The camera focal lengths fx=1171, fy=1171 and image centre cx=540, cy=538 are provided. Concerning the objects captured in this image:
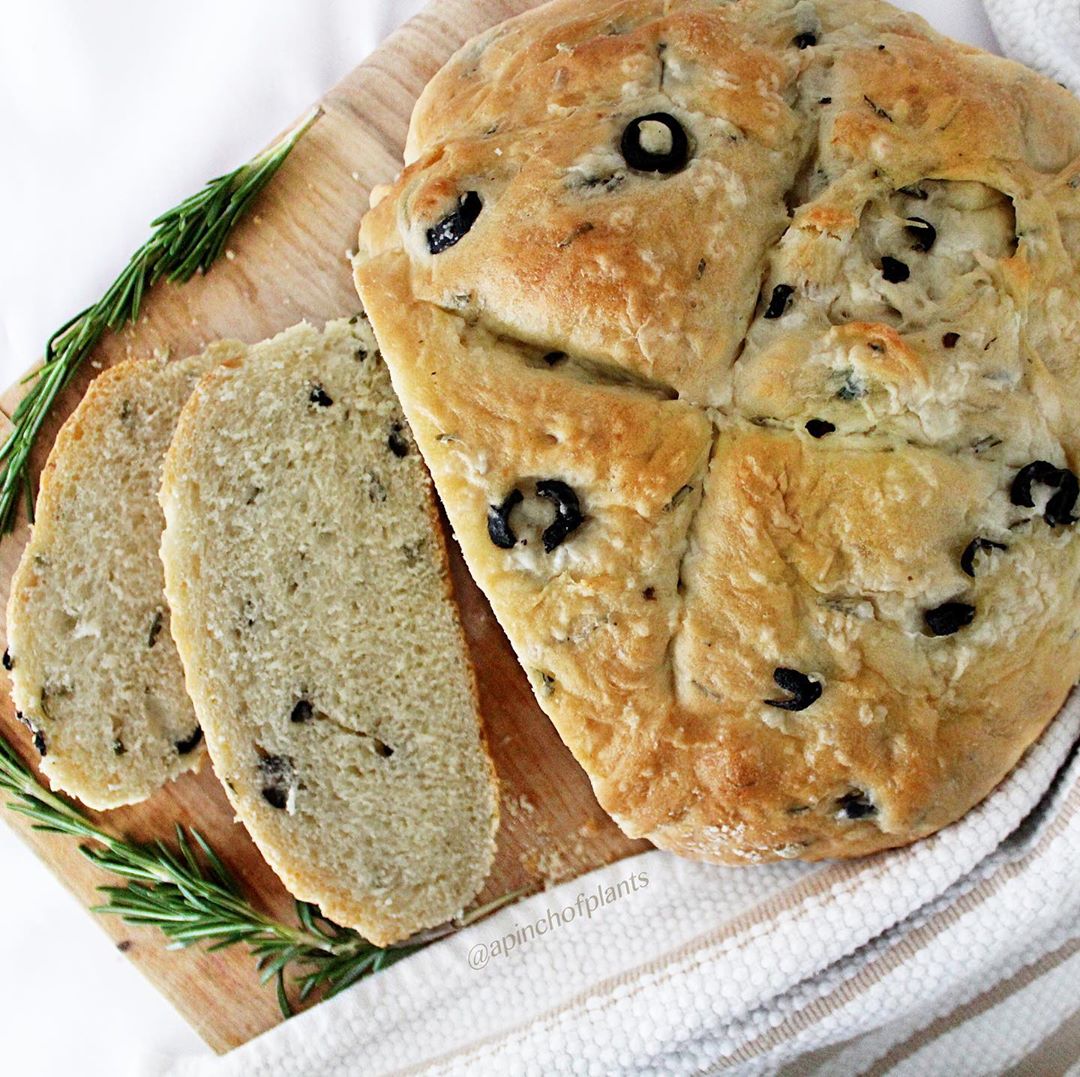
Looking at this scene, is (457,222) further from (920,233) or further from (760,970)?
(760,970)

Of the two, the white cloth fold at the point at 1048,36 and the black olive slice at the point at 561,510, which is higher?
the white cloth fold at the point at 1048,36

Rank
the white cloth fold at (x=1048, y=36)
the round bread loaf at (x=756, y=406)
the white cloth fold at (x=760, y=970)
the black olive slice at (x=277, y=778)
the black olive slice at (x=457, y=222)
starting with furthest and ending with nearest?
1. the black olive slice at (x=277, y=778)
2. the white cloth fold at (x=1048, y=36)
3. the white cloth fold at (x=760, y=970)
4. the black olive slice at (x=457, y=222)
5. the round bread loaf at (x=756, y=406)

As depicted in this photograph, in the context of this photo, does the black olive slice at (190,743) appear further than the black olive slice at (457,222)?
Yes

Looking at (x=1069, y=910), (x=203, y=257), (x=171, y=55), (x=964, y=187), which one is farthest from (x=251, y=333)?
(x=1069, y=910)

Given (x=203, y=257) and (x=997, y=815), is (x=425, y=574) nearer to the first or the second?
(x=203, y=257)

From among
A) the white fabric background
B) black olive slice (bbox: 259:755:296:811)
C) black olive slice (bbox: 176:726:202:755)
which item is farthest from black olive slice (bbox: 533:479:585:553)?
the white fabric background

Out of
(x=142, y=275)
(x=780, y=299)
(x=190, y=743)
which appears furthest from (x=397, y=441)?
(x=780, y=299)

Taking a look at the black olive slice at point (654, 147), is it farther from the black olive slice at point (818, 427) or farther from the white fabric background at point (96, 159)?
the white fabric background at point (96, 159)

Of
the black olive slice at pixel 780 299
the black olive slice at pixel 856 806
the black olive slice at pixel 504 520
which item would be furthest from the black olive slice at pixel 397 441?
the black olive slice at pixel 856 806
